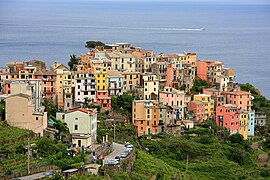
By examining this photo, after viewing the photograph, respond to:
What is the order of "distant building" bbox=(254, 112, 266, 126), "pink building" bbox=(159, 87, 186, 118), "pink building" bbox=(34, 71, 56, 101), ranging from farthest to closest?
"distant building" bbox=(254, 112, 266, 126)
"pink building" bbox=(159, 87, 186, 118)
"pink building" bbox=(34, 71, 56, 101)

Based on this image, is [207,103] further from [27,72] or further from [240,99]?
[27,72]

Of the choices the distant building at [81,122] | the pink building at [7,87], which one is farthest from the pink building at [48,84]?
the distant building at [81,122]

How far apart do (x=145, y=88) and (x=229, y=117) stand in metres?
3.49

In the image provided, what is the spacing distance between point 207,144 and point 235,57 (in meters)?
29.4

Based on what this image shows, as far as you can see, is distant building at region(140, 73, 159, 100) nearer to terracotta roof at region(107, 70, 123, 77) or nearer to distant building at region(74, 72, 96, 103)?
terracotta roof at region(107, 70, 123, 77)

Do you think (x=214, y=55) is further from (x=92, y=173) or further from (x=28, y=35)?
(x=92, y=173)

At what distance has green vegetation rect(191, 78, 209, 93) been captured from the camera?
31.5 metres

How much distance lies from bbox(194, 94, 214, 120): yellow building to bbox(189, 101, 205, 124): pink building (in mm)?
274

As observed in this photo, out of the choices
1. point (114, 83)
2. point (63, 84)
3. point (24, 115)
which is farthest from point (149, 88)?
point (24, 115)

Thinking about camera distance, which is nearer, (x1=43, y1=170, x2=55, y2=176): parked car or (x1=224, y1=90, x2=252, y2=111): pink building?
(x1=43, y1=170, x2=55, y2=176): parked car

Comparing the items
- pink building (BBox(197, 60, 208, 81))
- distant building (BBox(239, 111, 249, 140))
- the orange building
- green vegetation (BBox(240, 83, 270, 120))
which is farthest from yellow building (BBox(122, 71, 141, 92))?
green vegetation (BBox(240, 83, 270, 120))

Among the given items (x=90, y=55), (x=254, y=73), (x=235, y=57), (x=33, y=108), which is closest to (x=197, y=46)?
(x=235, y=57)

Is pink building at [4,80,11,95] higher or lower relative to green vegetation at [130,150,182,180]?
higher

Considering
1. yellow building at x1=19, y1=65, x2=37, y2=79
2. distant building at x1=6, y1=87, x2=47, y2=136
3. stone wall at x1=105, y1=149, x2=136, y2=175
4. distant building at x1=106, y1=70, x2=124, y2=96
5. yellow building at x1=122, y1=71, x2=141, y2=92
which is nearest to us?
stone wall at x1=105, y1=149, x2=136, y2=175
